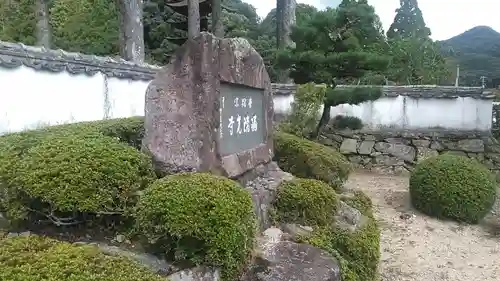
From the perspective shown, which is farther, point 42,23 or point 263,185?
point 42,23

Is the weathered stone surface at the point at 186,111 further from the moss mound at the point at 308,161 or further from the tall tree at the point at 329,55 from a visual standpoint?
the tall tree at the point at 329,55

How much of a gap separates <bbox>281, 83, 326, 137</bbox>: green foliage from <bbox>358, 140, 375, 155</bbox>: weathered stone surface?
279 centimetres

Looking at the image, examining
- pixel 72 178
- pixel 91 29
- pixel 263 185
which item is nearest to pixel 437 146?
pixel 263 185

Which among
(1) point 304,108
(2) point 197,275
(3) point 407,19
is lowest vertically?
(2) point 197,275

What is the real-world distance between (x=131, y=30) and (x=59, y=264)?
10.4m

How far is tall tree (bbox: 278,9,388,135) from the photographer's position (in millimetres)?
9648

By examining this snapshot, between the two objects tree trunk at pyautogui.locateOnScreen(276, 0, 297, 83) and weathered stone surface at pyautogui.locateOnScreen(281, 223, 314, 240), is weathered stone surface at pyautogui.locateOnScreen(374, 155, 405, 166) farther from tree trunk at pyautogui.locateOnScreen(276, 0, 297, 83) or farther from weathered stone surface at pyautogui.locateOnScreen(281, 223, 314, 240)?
weathered stone surface at pyautogui.locateOnScreen(281, 223, 314, 240)

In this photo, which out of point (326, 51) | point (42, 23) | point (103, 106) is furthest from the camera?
point (42, 23)

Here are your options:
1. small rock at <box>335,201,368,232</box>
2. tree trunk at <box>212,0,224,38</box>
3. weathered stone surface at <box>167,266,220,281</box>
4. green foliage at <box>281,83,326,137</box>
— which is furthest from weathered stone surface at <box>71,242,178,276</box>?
tree trunk at <box>212,0,224,38</box>

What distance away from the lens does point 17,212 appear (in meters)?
3.17

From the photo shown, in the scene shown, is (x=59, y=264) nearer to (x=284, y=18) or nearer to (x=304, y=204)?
(x=304, y=204)

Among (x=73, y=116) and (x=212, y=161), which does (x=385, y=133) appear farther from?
(x=212, y=161)

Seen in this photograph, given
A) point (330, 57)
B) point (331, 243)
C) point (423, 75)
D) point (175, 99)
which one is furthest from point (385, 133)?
point (175, 99)

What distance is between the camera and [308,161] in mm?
5891
